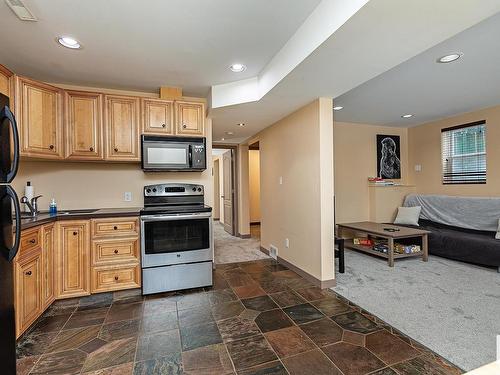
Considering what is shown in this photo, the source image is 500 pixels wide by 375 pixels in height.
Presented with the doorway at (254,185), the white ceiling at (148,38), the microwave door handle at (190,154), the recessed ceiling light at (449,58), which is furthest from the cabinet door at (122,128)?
the doorway at (254,185)

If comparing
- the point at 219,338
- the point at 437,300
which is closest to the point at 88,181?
the point at 219,338

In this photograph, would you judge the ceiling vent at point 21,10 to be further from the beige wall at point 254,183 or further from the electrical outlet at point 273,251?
the beige wall at point 254,183

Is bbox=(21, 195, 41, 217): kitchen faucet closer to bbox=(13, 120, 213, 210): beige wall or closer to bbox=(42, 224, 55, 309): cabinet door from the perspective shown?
bbox=(13, 120, 213, 210): beige wall

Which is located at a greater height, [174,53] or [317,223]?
[174,53]

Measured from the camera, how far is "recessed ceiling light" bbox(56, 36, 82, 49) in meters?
2.11

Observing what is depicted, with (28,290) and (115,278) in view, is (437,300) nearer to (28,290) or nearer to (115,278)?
(115,278)

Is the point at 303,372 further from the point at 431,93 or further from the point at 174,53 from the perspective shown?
the point at 431,93

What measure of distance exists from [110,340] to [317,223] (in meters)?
2.29

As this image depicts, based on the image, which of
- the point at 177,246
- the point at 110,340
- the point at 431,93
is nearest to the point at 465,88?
the point at 431,93

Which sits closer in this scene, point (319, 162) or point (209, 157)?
point (319, 162)

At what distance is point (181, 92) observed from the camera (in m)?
3.33

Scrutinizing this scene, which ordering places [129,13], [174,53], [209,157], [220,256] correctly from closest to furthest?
[129,13] → [174,53] → [209,157] → [220,256]

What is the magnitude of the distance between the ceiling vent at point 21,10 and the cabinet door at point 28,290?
182cm

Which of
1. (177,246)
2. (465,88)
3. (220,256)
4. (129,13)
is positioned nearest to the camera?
(129,13)
